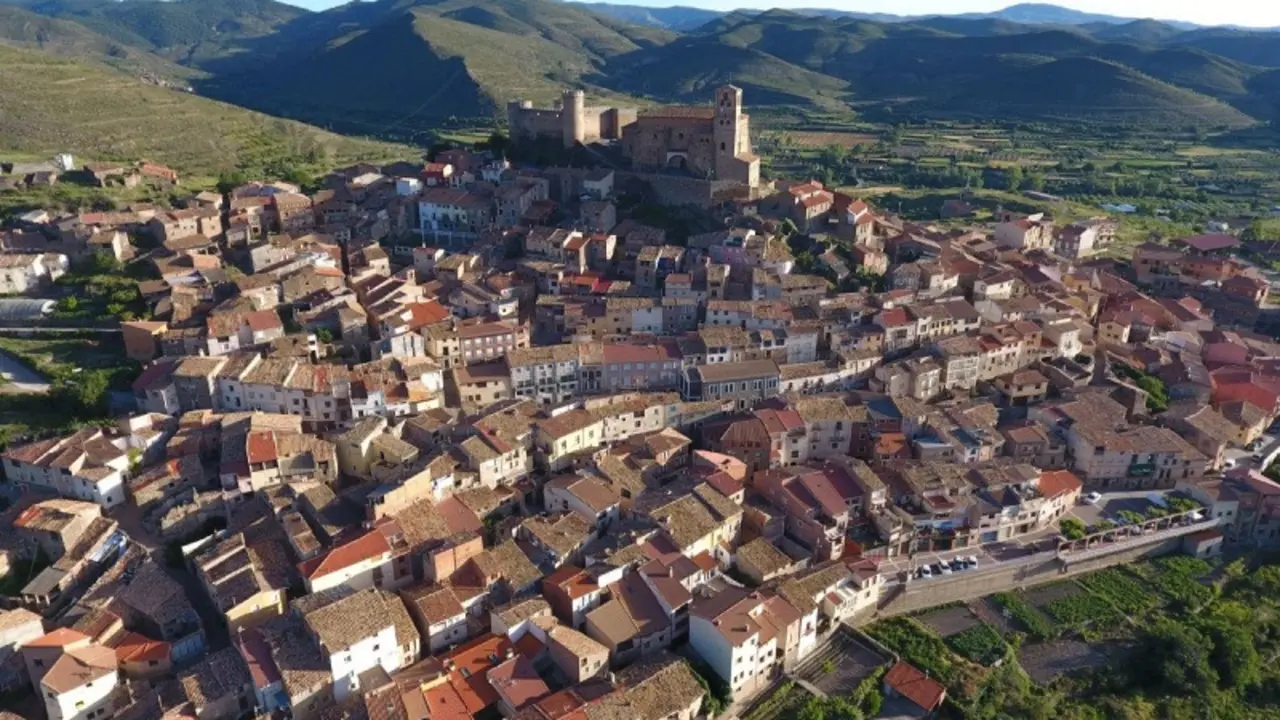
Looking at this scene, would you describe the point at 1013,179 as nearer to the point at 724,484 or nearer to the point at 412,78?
the point at 724,484

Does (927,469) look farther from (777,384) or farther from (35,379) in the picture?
(35,379)

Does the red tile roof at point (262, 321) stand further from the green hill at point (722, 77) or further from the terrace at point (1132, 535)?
the green hill at point (722, 77)

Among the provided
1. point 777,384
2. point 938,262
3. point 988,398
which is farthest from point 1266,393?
point 777,384

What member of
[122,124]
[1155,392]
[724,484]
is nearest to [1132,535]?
[1155,392]

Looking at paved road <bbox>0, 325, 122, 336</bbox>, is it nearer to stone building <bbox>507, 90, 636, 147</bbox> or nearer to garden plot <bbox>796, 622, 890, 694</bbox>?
stone building <bbox>507, 90, 636, 147</bbox>

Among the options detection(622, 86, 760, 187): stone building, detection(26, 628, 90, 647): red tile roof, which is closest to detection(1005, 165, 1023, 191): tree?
detection(622, 86, 760, 187): stone building

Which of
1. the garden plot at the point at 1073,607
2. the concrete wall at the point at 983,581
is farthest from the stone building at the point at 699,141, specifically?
the garden plot at the point at 1073,607

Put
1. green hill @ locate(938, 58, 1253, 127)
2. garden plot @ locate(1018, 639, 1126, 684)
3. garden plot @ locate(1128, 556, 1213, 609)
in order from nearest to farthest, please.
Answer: garden plot @ locate(1018, 639, 1126, 684)
garden plot @ locate(1128, 556, 1213, 609)
green hill @ locate(938, 58, 1253, 127)
